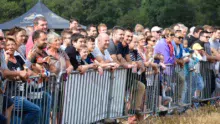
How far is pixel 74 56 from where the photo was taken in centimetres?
977

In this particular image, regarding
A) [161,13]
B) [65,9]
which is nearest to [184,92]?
[161,13]

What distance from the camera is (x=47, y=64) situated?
874 centimetres

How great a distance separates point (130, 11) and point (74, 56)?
98.2 m

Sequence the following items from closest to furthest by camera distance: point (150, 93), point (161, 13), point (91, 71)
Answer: point (91, 71) → point (150, 93) → point (161, 13)

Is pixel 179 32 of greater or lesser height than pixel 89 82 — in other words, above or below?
above

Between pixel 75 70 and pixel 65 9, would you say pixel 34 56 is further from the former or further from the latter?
pixel 65 9

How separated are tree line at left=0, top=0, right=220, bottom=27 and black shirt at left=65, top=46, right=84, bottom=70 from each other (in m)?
69.9

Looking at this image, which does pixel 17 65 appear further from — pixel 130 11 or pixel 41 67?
pixel 130 11

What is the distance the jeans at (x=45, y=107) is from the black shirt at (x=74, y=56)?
1.10m

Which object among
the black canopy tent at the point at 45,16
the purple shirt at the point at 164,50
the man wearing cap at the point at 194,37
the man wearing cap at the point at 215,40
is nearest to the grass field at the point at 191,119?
the purple shirt at the point at 164,50

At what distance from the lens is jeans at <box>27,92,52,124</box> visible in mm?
8648

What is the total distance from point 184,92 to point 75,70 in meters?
4.36

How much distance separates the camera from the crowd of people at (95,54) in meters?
8.25

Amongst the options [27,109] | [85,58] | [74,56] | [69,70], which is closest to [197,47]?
[85,58]
